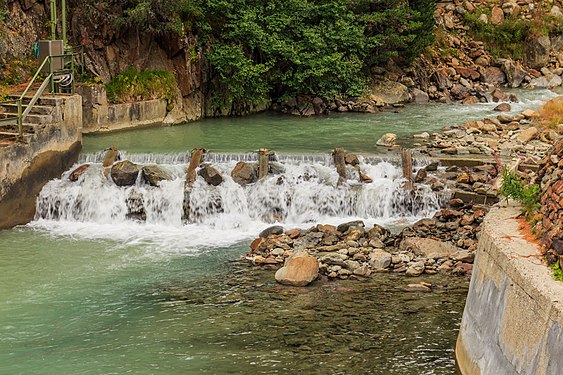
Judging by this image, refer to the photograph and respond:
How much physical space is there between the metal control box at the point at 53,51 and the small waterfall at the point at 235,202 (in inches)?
135

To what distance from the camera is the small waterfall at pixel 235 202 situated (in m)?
19.6

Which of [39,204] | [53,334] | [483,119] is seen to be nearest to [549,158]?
[53,334]

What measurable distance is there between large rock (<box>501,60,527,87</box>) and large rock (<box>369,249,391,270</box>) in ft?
82.4

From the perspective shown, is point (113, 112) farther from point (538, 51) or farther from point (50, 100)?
point (538, 51)

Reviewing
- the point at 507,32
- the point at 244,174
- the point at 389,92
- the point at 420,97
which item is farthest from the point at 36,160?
the point at 507,32

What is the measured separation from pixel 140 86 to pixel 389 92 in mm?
10613

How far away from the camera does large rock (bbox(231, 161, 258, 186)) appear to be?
66.6 feet

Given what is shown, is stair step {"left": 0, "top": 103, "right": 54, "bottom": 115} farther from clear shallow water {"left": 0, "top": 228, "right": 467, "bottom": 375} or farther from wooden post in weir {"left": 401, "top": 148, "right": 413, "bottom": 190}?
wooden post in weir {"left": 401, "top": 148, "right": 413, "bottom": 190}

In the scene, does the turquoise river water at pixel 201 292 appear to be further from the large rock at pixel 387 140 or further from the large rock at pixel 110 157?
the large rock at pixel 387 140

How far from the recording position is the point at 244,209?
1984 centimetres

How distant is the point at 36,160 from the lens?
65.9 ft

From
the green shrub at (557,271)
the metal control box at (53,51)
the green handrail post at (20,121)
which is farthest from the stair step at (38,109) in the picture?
the green shrub at (557,271)

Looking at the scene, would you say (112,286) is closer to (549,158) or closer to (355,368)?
(355,368)

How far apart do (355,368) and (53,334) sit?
4502mm
